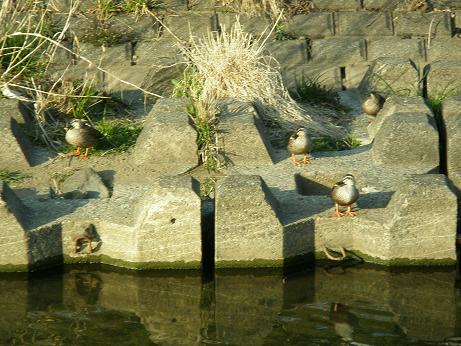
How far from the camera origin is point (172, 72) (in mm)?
11766

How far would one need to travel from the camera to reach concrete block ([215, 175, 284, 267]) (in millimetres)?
8453

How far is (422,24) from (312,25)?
1.25 m

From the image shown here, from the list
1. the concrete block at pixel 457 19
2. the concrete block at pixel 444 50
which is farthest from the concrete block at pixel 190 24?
the concrete block at pixel 457 19

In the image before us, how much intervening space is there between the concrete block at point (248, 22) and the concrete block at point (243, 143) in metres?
3.24

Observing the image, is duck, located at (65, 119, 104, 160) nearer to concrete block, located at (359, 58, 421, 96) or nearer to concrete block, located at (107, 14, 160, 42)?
concrete block, located at (107, 14, 160, 42)

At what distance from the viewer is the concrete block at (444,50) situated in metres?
12.3

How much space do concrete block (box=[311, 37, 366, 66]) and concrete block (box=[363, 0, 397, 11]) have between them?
84 cm

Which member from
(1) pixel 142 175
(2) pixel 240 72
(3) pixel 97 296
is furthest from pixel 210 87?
(3) pixel 97 296

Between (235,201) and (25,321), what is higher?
(235,201)

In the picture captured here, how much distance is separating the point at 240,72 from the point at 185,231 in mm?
2710

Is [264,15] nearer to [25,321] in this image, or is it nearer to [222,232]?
[222,232]

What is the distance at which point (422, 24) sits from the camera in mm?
12984

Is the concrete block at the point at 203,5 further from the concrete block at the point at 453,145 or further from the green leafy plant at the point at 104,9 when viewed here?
the concrete block at the point at 453,145

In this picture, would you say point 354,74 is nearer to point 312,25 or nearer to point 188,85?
point 312,25
